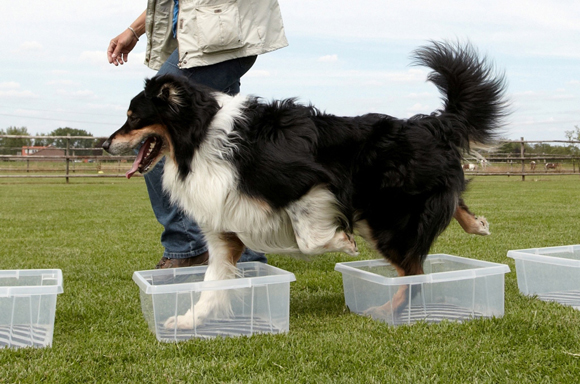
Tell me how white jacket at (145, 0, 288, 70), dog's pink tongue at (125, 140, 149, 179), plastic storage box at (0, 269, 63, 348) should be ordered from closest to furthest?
1. plastic storage box at (0, 269, 63, 348)
2. dog's pink tongue at (125, 140, 149, 179)
3. white jacket at (145, 0, 288, 70)

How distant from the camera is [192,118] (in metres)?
2.96

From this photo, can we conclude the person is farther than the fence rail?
No

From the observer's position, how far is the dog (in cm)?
291

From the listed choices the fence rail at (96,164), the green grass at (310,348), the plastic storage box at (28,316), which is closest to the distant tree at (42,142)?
the fence rail at (96,164)

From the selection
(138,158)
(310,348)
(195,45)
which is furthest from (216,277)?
(195,45)

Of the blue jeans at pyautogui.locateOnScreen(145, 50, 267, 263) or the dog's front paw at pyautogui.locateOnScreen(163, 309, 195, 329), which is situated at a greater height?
the blue jeans at pyautogui.locateOnScreen(145, 50, 267, 263)

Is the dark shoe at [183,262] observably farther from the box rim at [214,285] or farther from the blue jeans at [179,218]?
the box rim at [214,285]

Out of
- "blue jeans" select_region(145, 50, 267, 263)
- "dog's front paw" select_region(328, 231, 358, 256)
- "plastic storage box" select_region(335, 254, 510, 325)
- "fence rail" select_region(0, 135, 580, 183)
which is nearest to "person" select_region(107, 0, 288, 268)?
"blue jeans" select_region(145, 50, 267, 263)

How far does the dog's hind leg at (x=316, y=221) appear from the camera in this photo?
9.74 ft

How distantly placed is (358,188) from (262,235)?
618mm

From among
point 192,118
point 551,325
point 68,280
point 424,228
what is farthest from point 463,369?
point 68,280

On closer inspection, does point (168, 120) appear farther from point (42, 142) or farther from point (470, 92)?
point (42, 142)

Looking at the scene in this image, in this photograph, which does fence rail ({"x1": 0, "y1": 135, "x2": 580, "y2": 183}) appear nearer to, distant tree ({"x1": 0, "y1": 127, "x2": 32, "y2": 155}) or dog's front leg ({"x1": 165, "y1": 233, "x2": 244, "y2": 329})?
distant tree ({"x1": 0, "y1": 127, "x2": 32, "y2": 155})

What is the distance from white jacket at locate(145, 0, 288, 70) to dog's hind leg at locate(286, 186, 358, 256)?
46.0 inches
